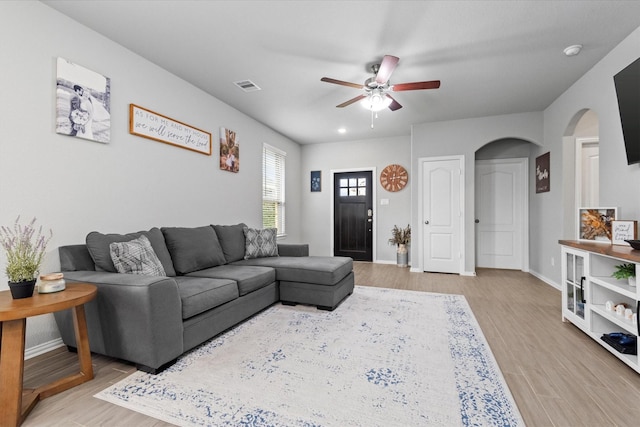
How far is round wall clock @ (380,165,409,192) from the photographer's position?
6035 mm

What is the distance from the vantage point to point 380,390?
1748 millimetres

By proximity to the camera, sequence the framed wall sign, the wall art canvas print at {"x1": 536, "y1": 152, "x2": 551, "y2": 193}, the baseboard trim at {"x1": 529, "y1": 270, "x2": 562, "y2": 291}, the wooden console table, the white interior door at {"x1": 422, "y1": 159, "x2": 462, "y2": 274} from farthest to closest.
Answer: the white interior door at {"x1": 422, "y1": 159, "x2": 462, "y2": 274}
the wall art canvas print at {"x1": 536, "y1": 152, "x2": 551, "y2": 193}
the baseboard trim at {"x1": 529, "y1": 270, "x2": 562, "y2": 291}
the framed wall sign
the wooden console table

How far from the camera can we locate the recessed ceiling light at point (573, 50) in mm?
2762

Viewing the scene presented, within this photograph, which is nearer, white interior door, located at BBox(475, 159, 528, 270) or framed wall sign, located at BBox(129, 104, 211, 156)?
framed wall sign, located at BBox(129, 104, 211, 156)

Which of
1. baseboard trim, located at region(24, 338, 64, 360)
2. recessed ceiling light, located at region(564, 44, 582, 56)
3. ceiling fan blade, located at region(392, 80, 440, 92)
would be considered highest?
recessed ceiling light, located at region(564, 44, 582, 56)

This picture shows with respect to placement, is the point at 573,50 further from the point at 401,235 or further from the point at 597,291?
the point at 401,235

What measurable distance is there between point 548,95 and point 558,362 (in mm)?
3509

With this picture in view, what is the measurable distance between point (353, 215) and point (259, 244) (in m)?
2.99

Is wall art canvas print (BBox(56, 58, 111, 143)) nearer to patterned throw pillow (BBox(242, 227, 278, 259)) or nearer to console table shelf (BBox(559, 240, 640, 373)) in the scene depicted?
patterned throw pillow (BBox(242, 227, 278, 259))

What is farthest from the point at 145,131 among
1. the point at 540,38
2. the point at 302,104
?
the point at 540,38

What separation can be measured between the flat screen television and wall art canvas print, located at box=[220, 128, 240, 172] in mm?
4302

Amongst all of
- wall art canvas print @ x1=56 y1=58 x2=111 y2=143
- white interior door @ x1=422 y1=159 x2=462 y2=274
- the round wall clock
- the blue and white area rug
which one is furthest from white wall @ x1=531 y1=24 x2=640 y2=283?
wall art canvas print @ x1=56 y1=58 x2=111 y2=143

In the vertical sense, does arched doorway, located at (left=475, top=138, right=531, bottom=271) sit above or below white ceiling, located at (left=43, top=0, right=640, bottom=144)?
below

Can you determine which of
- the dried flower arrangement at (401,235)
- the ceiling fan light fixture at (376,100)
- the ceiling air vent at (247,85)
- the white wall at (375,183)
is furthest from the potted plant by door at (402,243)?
the ceiling air vent at (247,85)
